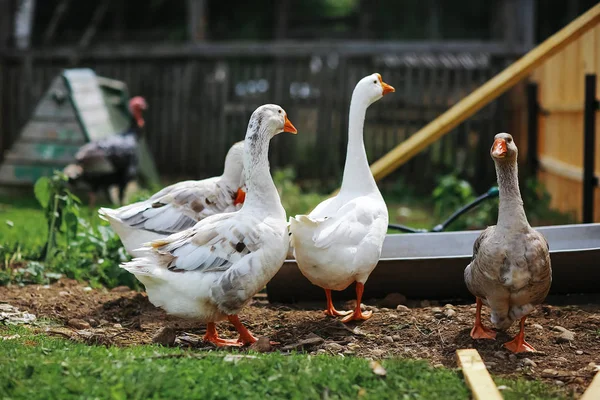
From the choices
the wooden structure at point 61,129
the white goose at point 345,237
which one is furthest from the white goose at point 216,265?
the wooden structure at point 61,129

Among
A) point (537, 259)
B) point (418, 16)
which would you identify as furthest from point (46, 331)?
point (418, 16)

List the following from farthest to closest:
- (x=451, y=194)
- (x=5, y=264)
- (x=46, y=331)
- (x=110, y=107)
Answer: (x=110, y=107)
(x=451, y=194)
(x=5, y=264)
(x=46, y=331)

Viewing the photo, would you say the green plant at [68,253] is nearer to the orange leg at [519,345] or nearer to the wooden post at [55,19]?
the orange leg at [519,345]

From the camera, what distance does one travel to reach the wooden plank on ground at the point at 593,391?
11.1 feet

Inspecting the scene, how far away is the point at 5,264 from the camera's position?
6.23m

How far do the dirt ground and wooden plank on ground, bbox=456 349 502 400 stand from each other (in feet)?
0.66

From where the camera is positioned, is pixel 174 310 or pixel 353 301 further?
pixel 353 301

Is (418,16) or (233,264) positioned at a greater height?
(418,16)

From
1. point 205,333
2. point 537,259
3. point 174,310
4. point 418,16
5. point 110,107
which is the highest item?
point 418,16

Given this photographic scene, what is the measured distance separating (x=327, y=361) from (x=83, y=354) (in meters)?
1.22

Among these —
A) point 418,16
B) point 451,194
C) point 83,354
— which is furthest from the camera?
point 418,16

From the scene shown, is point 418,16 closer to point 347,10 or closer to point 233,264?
point 347,10

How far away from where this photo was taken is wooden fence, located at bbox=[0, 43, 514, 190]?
1123 cm

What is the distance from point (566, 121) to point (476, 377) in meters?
6.23
